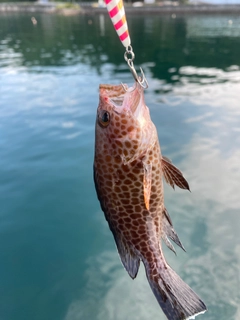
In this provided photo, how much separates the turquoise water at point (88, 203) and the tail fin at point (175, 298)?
2.90 m

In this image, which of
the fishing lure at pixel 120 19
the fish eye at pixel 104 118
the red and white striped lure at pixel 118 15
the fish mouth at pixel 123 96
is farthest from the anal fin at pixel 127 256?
the red and white striped lure at pixel 118 15

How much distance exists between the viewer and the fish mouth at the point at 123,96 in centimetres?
298

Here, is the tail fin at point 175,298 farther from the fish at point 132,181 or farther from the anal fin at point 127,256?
the anal fin at point 127,256

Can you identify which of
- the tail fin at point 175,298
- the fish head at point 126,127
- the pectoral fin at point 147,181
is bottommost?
the tail fin at point 175,298

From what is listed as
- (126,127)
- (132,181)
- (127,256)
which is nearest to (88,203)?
(127,256)

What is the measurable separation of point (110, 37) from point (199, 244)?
36.4 m

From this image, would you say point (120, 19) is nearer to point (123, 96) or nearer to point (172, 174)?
point (123, 96)

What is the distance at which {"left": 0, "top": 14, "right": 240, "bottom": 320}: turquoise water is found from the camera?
592cm

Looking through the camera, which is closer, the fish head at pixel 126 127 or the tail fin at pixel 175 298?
the tail fin at pixel 175 298

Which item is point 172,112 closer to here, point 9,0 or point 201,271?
point 201,271

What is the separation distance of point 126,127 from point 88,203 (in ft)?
18.1

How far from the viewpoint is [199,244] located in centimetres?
687

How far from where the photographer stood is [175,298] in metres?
2.91

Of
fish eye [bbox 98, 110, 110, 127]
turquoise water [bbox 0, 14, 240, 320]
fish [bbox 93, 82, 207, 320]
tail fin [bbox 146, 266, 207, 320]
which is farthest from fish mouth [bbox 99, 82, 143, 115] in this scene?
turquoise water [bbox 0, 14, 240, 320]
